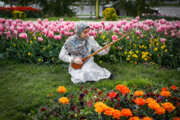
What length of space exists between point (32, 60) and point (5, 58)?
0.73 m

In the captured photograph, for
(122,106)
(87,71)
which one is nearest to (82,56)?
(87,71)

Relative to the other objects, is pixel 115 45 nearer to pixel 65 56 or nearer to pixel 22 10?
pixel 65 56

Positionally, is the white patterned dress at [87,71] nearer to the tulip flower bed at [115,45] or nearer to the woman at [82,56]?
the woman at [82,56]

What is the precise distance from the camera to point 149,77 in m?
3.42

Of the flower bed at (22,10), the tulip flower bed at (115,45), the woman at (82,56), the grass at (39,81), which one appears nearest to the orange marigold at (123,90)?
the grass at (39,81)

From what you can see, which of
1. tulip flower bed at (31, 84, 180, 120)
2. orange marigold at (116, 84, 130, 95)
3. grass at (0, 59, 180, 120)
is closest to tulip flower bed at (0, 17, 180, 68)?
grass at (0, 59, 180, 120)

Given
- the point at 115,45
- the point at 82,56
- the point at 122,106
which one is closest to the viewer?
the point at 122,106

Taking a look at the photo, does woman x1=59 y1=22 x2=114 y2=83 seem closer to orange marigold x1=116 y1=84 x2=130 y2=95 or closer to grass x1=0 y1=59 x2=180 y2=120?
grass x1=0 y1=59 x2=180 y2=120

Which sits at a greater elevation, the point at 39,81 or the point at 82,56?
the point at 82,56

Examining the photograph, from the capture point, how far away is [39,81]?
336 centimetres

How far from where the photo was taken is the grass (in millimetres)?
2514

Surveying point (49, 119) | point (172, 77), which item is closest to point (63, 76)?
point (49, 119)

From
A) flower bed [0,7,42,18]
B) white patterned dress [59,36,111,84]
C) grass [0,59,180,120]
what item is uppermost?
flower bed [0,7,42,18]

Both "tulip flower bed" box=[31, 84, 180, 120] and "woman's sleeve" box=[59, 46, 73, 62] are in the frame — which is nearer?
"tulip flower bed" box=[31, 84, 180, 120]
